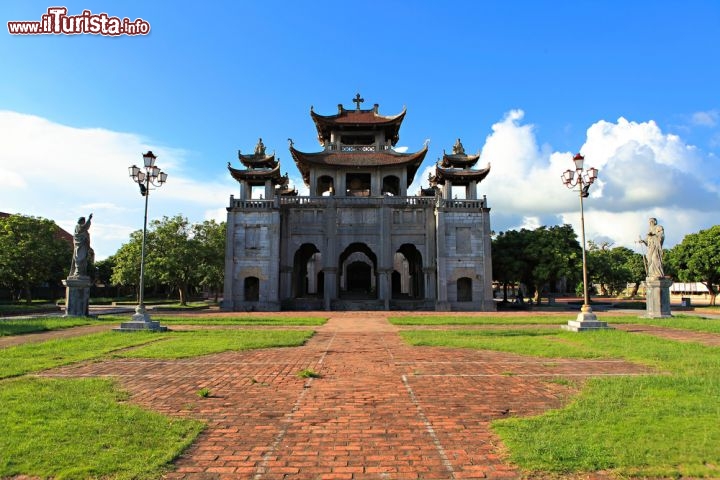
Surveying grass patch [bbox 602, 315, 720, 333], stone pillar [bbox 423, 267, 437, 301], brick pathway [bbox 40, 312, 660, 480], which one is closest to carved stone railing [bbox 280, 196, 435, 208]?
stone pillar [bbox 423, 267, 437, 301]

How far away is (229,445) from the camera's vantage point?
519 centimetres

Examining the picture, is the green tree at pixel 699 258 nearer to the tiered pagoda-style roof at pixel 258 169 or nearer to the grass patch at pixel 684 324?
the grass patch at pixel 684 324

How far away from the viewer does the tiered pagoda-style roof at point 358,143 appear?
135 ft

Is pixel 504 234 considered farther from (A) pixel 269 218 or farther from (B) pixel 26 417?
(B) pixel 26 417

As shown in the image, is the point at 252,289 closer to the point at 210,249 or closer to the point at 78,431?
the point at 210,249

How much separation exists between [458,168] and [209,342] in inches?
1321

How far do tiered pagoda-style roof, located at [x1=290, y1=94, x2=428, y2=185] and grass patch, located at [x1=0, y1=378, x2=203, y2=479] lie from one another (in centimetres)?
3539

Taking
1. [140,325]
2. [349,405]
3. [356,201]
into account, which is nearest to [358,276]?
[356,201]

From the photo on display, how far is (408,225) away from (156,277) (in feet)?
77.8

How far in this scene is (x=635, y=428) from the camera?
5465mm

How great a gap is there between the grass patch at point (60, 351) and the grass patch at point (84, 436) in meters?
2.69

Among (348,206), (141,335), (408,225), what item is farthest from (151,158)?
(408,225)

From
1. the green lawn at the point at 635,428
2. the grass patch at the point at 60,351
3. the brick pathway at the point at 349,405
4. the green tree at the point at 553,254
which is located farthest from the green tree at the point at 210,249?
the green lawn at the point at 635,428

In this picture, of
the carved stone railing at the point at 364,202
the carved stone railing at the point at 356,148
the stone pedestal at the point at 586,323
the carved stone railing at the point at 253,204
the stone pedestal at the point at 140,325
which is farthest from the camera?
the carved stone railing at the point at 356,148
